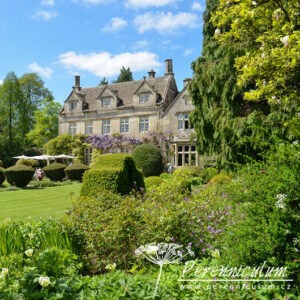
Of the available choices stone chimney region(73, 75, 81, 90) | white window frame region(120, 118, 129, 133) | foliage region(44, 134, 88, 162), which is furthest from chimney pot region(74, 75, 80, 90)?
white window frame region(120, 118, 129, 133)

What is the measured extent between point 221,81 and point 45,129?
39406 millimetres

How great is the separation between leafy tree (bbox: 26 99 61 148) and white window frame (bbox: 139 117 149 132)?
18120 millimetres

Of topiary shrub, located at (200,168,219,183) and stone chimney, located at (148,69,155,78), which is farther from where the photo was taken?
stone chimney, located at (148,69,155,78)

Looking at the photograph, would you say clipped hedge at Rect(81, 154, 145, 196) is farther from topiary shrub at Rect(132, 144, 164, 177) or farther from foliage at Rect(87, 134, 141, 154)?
foliage at Rect(87, 134, 141, 154)

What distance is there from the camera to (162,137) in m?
33.5

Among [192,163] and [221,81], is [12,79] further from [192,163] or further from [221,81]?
[221,81]

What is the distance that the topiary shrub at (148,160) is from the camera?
26.4 meters

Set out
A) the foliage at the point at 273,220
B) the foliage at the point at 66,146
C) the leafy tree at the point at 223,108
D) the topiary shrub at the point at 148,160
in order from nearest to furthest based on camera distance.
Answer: the foliage at the point at 273,220
the leafy tree at the point at 223,108
the topiary shrub at the point at 148,160
the foliage at the point at 66,146

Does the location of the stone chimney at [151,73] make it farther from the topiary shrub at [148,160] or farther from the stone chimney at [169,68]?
the topiary shrub at [148,160]

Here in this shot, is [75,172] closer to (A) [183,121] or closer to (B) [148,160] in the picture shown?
(B) [148,160]

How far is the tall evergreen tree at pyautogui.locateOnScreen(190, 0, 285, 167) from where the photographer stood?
1431cm

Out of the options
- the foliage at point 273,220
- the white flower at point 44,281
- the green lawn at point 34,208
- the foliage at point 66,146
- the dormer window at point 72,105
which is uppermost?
the dormer window at point 72,105

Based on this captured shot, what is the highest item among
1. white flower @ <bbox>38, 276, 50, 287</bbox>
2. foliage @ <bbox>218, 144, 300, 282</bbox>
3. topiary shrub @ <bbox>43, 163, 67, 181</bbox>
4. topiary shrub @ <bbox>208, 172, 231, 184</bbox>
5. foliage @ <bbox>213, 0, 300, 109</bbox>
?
foliage @ <bbox>213, 0, 300, 109</bbox>

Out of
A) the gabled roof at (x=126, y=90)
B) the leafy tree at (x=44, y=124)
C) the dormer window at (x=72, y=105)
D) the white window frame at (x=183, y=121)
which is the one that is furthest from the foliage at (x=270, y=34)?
the leafy tree at (x=44, y=124)
